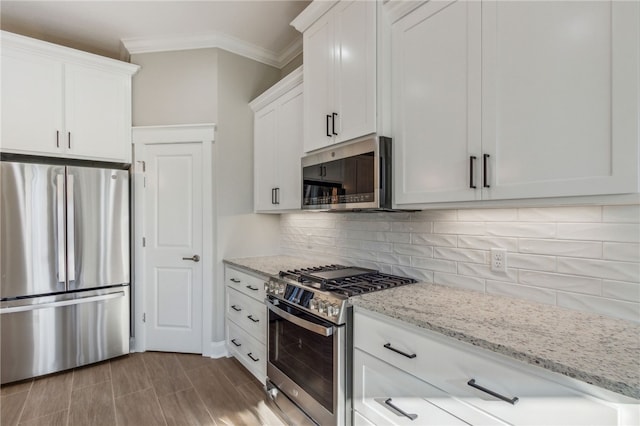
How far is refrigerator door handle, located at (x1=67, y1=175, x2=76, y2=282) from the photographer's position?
2.67 metres

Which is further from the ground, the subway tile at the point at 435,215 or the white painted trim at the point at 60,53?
the white painted trim at the point at 60,53

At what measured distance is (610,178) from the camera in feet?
3.34

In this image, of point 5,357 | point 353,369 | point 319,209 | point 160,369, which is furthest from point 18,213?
point 353,369

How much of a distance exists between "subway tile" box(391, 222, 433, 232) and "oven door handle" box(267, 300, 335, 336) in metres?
0.82

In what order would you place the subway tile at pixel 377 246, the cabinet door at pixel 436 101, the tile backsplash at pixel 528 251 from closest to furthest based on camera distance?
the tile backsplash at pixel 528 251 → the cabinet door at pixel 436 101 → the subway tile at pixel 377 246

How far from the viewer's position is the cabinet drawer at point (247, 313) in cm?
239

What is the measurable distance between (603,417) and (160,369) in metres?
2.94

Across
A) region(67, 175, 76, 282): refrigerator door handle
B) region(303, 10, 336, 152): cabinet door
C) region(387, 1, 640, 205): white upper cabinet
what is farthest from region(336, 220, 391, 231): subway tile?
region(67, 175, 76, 282): refrigerator door handle

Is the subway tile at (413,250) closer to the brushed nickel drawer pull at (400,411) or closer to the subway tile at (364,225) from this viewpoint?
the subway tile at (364,225)

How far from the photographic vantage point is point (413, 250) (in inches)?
79.7

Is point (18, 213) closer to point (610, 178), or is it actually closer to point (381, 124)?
point (381, 124)

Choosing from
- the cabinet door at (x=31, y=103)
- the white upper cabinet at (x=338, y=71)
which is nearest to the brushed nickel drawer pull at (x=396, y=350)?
the white upper cabinet at (x=338, y=71)

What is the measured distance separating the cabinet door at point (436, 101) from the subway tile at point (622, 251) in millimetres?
533

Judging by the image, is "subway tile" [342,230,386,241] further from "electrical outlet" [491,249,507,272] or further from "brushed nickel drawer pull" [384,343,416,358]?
"brushed nickel drawer pull" [384,343,416,358]
